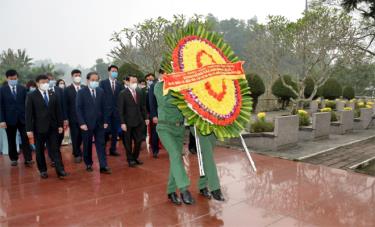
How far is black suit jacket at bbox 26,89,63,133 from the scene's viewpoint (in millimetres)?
5215

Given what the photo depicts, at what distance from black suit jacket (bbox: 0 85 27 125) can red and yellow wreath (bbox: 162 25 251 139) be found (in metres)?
3.42

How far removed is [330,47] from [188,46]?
35.8ft

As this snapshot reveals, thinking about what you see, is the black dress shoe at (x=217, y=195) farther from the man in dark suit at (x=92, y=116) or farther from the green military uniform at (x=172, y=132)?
the man in dark suit at (x=92, y=116)

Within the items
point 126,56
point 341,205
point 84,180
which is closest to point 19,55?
point 126,56

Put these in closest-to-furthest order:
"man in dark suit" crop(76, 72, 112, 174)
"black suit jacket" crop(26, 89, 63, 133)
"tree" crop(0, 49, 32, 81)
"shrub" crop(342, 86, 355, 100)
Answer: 1. "black suit jacket" crop(26, 89, 63, 133)
2. "man in dark suit" crop(76, 72, 112, 174)
3. "shrub" crop(342, 86, 355, 100)
4. "tree" crop(0, 49, 32, 81)

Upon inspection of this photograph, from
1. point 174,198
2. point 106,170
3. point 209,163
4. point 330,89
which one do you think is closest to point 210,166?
point 209,163

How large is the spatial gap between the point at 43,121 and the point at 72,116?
4.90 feet

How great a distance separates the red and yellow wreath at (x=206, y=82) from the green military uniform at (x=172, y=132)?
27 cm

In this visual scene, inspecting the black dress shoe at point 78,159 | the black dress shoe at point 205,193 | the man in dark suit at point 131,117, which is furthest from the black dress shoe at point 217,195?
the black dress shoe at point 78,159

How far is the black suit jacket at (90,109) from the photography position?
18.5 ft

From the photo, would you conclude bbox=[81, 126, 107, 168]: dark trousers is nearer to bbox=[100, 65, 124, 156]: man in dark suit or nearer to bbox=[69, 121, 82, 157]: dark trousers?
bbox=[69, 121, 82, 157]: dark trousers

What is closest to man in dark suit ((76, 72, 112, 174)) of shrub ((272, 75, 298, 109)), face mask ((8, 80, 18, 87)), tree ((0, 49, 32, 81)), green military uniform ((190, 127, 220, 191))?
face mask ((8, 80, 18, 87))

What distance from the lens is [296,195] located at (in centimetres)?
470

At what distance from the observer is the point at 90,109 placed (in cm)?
564
